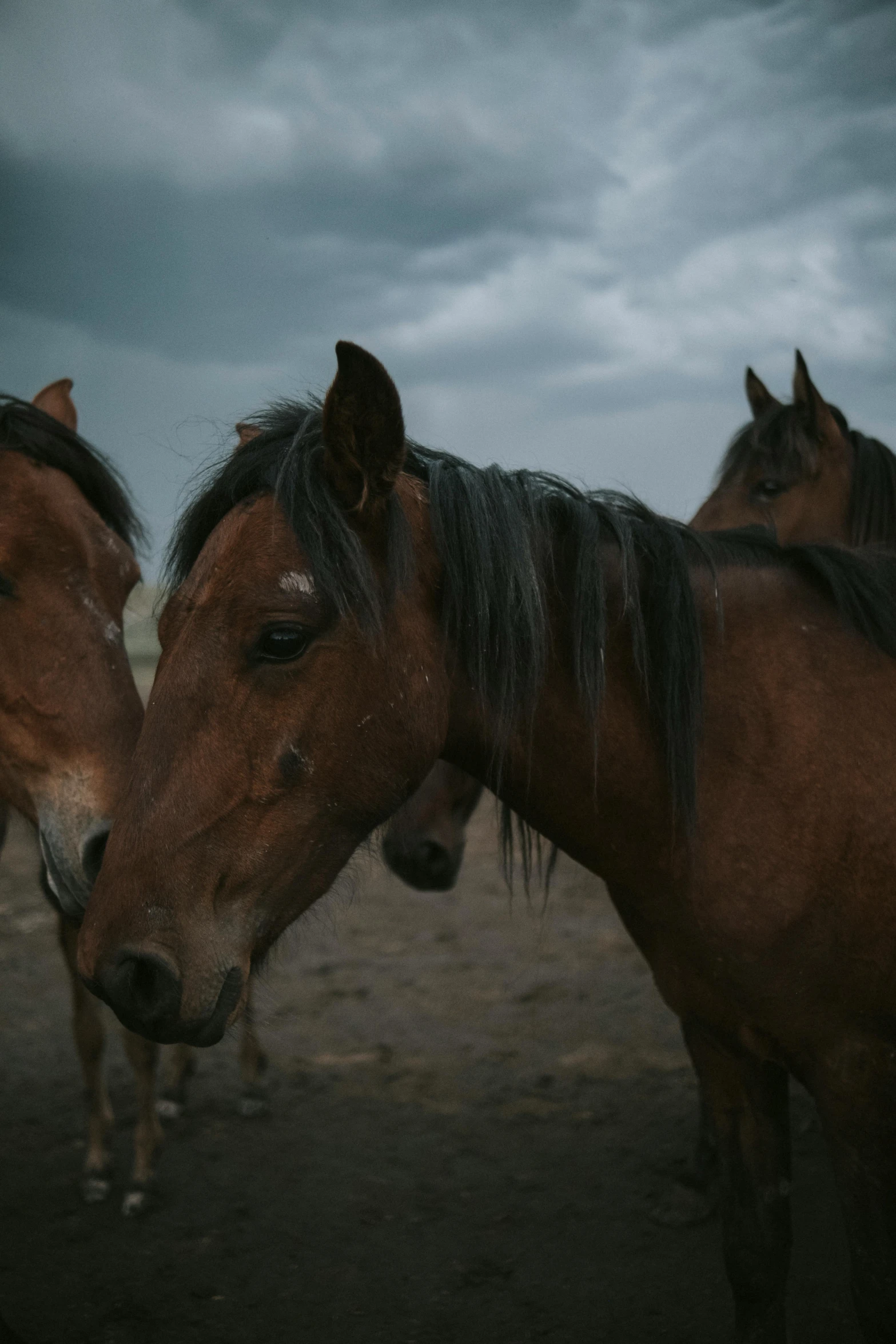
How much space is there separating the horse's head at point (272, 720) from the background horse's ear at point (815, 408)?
11.6ft

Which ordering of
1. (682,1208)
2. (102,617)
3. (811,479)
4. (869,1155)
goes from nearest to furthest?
(869,1155), (102,617), (682,1208), (811,479)

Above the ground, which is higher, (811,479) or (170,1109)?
(811,479)

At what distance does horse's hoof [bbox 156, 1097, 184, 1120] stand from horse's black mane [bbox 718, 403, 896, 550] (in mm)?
4201

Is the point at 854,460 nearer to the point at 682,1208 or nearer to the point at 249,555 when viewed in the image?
the point at 682,1208

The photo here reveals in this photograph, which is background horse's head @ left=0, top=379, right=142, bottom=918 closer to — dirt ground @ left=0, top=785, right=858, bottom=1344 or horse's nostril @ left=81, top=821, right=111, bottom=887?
horse's nostril @ left=81, top=821, right=111, bottom=887

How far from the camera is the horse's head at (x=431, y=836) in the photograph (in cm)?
351

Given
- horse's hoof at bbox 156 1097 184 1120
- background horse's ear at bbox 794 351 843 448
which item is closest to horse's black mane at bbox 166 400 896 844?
background horse's ear at bbox 794 351 843 448

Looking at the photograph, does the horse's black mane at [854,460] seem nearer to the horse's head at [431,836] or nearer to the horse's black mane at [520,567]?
the horse's head at [431,836]

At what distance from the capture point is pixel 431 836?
3.55 meters

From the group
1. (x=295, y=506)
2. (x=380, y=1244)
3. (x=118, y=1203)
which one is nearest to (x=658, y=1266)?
(x=380, y=1244)

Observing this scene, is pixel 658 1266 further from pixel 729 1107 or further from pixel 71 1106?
pixel 71 1106

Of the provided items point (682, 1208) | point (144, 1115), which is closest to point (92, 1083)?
point (144, 1115)

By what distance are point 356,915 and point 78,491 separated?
16.1 feet

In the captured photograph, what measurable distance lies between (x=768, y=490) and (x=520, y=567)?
3.38 m
